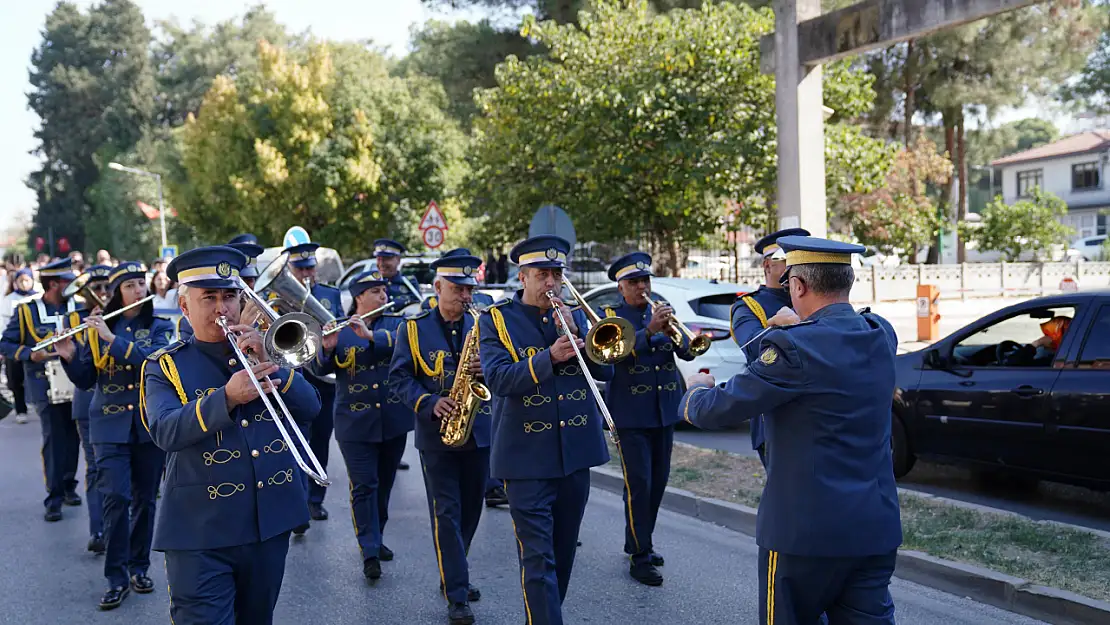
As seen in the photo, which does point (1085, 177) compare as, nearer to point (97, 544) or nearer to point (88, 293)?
point (88, 293)

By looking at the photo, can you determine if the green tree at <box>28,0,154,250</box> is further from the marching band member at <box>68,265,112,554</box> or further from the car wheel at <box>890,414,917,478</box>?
the car wheel at <box>890,414,917,478</box>

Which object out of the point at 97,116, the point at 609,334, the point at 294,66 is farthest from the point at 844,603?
the point at 97,116

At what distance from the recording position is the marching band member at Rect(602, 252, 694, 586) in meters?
6.41

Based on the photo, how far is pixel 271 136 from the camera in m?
35.0

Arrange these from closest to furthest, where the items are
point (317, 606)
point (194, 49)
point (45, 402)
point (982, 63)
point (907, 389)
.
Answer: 1. point (317, 606)
2. point (907, 389)
3. point (45, 402)
4. point (982, 63)
5. point (194, 49)

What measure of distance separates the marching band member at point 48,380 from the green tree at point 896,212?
22323 mm

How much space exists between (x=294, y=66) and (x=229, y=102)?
14.3 feet

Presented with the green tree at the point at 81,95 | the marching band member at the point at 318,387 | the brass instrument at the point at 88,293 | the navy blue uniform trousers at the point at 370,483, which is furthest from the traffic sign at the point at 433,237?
the green tree at the point at 81,95

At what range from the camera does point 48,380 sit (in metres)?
8.60

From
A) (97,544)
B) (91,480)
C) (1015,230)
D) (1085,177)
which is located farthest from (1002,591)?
(1085,177)

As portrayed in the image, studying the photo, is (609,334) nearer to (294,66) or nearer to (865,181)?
(865,181)

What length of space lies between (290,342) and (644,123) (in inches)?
545

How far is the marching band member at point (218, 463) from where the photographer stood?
377 cm

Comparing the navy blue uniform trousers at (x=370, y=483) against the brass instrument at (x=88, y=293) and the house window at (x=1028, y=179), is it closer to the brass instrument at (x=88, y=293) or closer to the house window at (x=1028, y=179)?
the brass instrument at (x=88, y=293)
